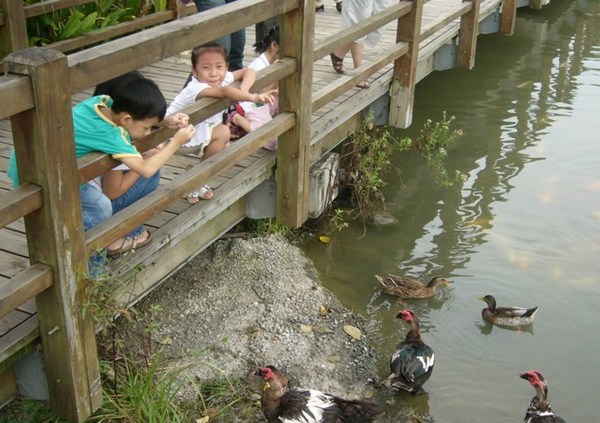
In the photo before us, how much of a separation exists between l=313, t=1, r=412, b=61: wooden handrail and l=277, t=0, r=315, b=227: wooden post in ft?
0.94

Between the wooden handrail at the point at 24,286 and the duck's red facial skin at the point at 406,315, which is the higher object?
the wooden handrail at the point at 24,286

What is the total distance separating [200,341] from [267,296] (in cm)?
77

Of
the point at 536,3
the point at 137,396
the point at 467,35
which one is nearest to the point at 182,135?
the point at 137,396

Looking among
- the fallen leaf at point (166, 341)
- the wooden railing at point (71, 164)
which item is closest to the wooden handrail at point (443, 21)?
the wooden railing at point (71, 164)

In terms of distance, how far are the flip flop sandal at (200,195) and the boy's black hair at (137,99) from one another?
1.01 metres

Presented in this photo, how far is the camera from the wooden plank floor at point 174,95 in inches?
161

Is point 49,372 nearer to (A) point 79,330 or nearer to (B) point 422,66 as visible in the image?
(A) point 79,330

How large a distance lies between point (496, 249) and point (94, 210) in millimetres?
4141

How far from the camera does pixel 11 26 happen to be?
21.1 feet

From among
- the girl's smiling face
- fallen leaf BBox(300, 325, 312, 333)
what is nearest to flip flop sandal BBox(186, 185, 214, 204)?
the girl's smiling face

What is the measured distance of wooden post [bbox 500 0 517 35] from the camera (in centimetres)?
1207

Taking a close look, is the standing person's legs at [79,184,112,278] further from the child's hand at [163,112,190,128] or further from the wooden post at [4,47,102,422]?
the child's hand at [163,112,190,128]

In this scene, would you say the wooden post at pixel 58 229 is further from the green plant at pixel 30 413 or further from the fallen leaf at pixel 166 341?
the fallen leaf at pixel 166 341

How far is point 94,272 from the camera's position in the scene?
4.30 m
